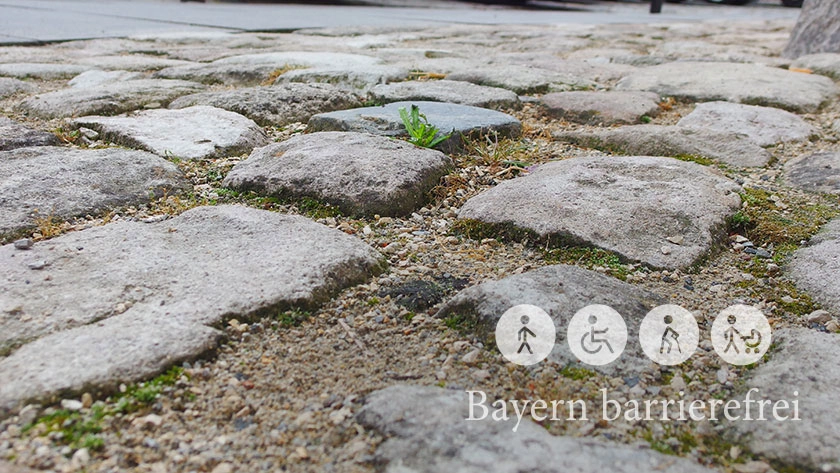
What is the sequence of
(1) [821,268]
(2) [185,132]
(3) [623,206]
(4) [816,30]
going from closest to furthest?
(1) [821,268], (3) [623,206], (2) [185,132], (4) [816,30]

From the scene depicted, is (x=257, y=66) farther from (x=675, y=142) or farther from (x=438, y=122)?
(x=675, y=142)

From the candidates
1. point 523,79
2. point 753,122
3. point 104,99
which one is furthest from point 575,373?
point 523,79

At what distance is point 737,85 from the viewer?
2744mm

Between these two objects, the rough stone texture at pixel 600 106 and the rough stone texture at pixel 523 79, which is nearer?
the rough stone texture at pixel 600 106

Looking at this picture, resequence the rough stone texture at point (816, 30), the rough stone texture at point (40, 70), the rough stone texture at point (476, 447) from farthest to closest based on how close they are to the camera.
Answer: the rough stone texture at point (816, 30) → the rough stone texture at point (40, 70) → the rough stone texture at point (476, 447)

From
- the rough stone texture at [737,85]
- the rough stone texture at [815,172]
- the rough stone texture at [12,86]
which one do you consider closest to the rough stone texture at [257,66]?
the rough stone texture at [12,86]

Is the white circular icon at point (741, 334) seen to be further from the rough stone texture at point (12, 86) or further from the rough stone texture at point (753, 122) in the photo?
the rough stone texture at point (12, 86)

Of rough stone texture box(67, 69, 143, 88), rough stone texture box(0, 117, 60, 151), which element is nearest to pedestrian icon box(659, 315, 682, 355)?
rough stone texture box(0, 117, 60, 151)

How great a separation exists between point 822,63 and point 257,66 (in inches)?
106

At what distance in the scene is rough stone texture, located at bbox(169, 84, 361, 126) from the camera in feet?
7.11

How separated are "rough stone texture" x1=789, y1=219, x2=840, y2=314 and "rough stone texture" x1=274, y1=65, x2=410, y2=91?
1.63 m

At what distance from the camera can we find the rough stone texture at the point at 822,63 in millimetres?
3203

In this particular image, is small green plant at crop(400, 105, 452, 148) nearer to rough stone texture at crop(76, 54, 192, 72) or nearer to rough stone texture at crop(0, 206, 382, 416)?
rough stone texture at crop(0, 206, 382, 416)

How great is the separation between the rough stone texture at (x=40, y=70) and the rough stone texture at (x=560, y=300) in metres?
2.32
